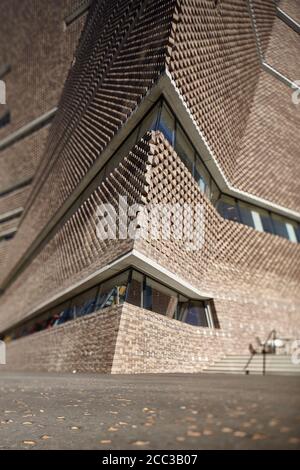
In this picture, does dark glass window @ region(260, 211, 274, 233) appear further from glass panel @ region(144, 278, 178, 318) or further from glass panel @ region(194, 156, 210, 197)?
glass panel @ region(144, 278, 178, 318)

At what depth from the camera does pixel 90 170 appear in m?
13.9

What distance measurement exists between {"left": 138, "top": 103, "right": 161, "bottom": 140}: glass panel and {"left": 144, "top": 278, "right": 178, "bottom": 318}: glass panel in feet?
15.5

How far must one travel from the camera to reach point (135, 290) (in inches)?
402

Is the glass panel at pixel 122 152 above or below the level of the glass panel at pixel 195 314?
above

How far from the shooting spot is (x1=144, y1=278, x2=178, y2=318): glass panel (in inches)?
416

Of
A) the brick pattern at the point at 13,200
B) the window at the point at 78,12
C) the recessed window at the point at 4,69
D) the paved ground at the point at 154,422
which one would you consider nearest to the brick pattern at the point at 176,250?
the paved ground at the point at 154,422

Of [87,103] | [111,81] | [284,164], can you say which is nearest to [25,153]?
[87,103]

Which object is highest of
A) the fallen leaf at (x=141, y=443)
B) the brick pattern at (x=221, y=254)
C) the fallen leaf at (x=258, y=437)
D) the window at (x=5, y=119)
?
the window at (x=5, y=119)

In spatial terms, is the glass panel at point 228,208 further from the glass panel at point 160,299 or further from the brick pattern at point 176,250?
the glass panel at point 160,299

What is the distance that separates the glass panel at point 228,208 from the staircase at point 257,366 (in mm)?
6060

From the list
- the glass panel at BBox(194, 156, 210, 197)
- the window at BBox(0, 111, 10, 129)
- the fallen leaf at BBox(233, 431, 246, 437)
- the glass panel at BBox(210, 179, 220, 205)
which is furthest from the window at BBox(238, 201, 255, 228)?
the window at BBox(0, 111, 10, 129)

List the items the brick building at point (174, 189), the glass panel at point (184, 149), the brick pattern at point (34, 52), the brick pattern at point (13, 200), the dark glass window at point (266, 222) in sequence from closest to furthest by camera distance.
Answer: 1. the brick building at point (174, 189)
2. the glass panel at point (184, 149)
3. the dark glass window at point (266, 222)
4. the brick pattern at point (34, 52)
5. the brick pattern at point (13, 200)

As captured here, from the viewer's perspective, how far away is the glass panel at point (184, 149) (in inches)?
461

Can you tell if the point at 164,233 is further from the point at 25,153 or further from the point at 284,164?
the point at 25,153
